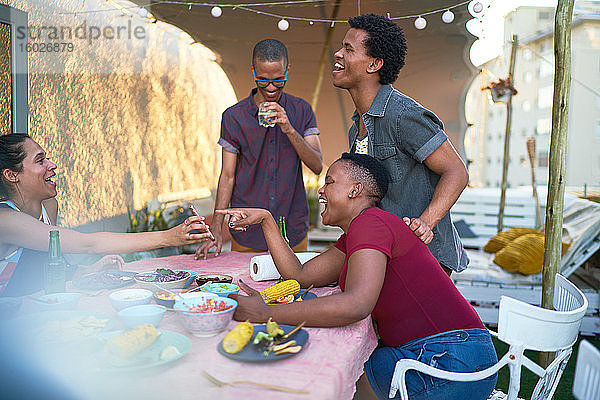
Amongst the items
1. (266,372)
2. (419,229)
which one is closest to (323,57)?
(419,229)

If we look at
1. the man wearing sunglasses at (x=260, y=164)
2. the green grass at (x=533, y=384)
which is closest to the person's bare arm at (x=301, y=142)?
the man wearing sunglasses at (x=260, y=164)

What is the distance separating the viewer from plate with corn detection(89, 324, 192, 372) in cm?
118

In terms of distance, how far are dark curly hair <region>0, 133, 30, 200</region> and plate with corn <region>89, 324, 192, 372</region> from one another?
115 centimetres

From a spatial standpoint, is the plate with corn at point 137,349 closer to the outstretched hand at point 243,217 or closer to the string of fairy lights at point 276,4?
the outstretched hand at point 243,217

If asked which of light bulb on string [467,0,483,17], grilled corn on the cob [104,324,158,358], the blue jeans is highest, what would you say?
light bulb on string [467,0,483,17]

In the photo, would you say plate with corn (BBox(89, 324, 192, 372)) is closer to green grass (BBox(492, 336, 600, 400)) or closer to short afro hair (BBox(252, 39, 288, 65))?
short afro hair (BBox(252, 39, 288, 65))

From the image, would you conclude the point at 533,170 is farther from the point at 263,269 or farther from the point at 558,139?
the point at 263,269

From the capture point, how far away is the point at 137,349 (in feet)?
3.94

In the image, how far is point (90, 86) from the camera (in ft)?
13.9

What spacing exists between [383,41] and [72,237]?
56.1 inches

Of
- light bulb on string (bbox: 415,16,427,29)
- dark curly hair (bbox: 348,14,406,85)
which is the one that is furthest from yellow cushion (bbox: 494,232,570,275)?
dark curly hair (bbox: 348,14,406,85)

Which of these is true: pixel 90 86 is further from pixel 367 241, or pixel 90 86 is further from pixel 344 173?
pixel 367 241

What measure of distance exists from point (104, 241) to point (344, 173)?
947 millimetres

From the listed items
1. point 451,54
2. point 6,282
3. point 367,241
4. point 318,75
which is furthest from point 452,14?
point 6,282
